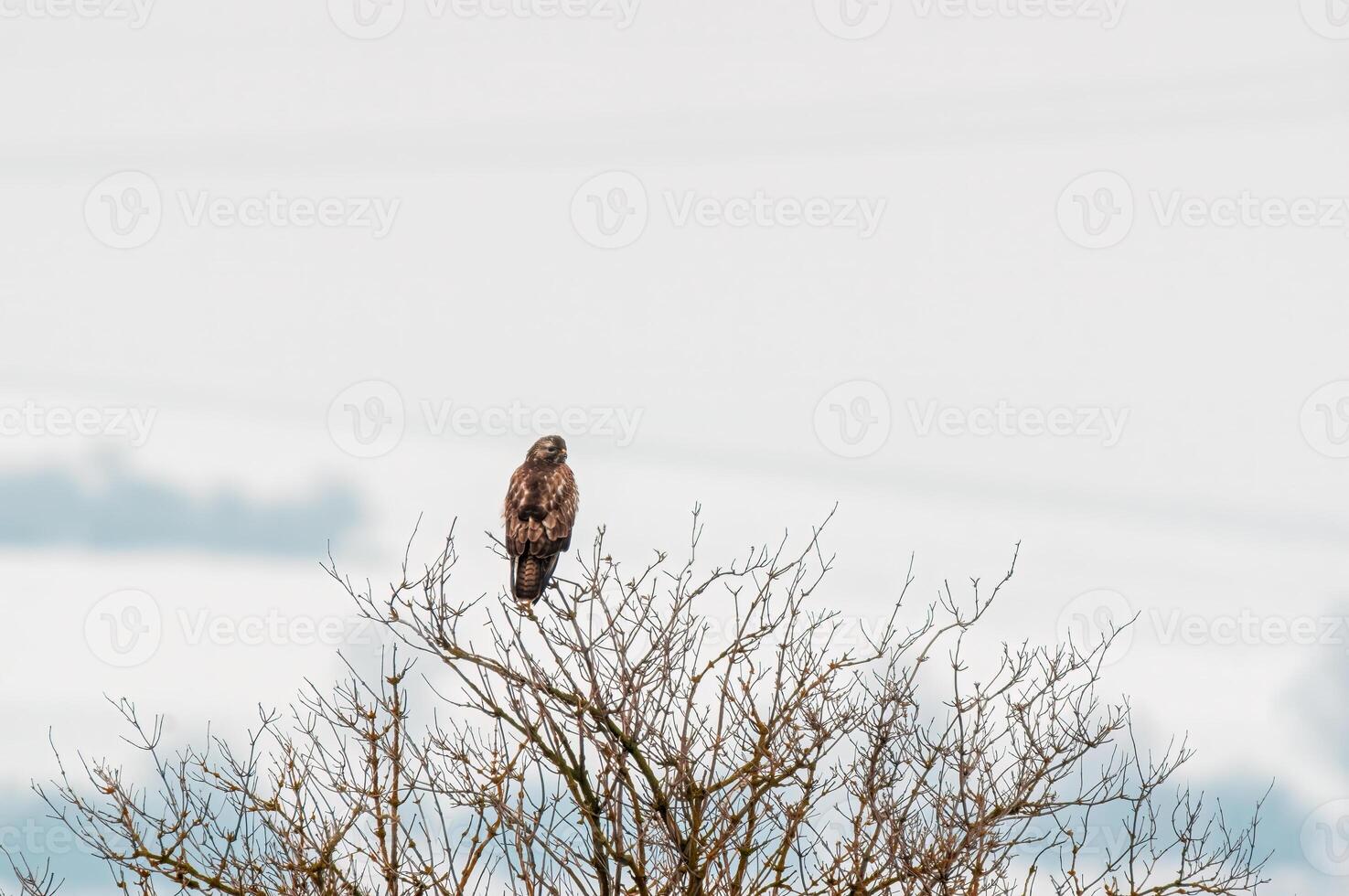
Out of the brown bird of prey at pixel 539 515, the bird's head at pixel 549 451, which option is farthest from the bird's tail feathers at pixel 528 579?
the bird's head at pixel 549 451

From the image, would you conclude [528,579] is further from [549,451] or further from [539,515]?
[549,451]

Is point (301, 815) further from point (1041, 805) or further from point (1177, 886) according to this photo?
point (1177, 886)

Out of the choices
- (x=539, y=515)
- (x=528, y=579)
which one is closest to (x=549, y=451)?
(x=539, y=515)

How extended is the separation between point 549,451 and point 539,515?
161 centimetres

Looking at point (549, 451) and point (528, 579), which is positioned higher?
point (549, 451)

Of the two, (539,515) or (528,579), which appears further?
(539,515)

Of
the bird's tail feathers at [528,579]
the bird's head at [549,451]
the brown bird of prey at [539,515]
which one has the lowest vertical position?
the bird's tail feathers at [528,579]

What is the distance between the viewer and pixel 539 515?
1408 centimetres

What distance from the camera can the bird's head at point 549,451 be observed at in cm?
1545

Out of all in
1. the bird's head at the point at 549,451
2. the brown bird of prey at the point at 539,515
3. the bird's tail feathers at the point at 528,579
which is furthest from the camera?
the bird's head at the point at 549,451

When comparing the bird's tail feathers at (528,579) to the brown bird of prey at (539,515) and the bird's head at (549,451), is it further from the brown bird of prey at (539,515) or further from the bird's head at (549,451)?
the bird's head at (549,451)

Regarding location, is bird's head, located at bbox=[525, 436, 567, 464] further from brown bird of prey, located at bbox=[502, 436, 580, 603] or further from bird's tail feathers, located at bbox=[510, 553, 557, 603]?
bird's tail feathers, located at bbox=[510, 553, 557, 603]

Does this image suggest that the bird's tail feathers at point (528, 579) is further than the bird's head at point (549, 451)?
No

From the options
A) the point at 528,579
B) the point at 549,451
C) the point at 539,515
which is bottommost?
the point at 528,579
